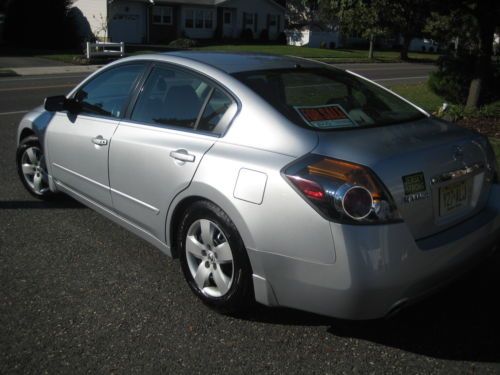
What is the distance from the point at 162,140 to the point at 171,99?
35 centimetres

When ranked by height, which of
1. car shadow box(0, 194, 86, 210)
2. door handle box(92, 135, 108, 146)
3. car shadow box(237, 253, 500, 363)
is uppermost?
door handle box(92, 135, 108, 146)

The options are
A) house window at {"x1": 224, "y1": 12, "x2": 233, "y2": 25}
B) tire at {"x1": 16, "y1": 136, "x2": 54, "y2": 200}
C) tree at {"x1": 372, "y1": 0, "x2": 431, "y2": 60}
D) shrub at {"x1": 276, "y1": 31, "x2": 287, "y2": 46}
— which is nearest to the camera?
tire at {"x1": 16, "y1": 136, "x2": 54, "y2": 200}

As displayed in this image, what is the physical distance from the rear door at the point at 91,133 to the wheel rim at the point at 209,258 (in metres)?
1.04

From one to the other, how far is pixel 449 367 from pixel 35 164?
13.5ft

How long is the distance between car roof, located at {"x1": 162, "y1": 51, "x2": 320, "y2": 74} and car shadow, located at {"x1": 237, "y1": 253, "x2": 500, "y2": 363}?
1554 millimetres

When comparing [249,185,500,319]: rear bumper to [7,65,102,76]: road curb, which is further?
[7,65,102,76]: road curb

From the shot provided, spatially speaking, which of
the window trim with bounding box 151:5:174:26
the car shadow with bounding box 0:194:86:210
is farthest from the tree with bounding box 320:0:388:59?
the window trim with bounding box 151:5:174:26

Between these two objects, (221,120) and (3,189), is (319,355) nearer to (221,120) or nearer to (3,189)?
(221,120)

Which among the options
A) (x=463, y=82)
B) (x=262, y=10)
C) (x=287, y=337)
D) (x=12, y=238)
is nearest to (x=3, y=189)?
(x=12, y=238)

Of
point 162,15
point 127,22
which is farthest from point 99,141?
point 162,15

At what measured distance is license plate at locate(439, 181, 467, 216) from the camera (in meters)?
2.97

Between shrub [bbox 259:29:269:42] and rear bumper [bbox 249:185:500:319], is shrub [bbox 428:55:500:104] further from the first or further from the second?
shrub [bbox 259:29:269:42]

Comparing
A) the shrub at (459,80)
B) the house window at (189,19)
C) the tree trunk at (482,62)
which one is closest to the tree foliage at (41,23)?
the house window at (189,19)

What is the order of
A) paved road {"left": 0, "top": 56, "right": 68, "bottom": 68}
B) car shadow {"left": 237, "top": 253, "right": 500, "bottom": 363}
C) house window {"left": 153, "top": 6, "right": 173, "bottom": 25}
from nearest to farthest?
car shadow {"left": 237, "top": 253, "right": 500, "bottom": 363} < paved road {"left": 0, "top": 56, "right": 68, "bottom": 68} < house window {"left": 153, "top": 6, "right": 173, "bottom": 25}
